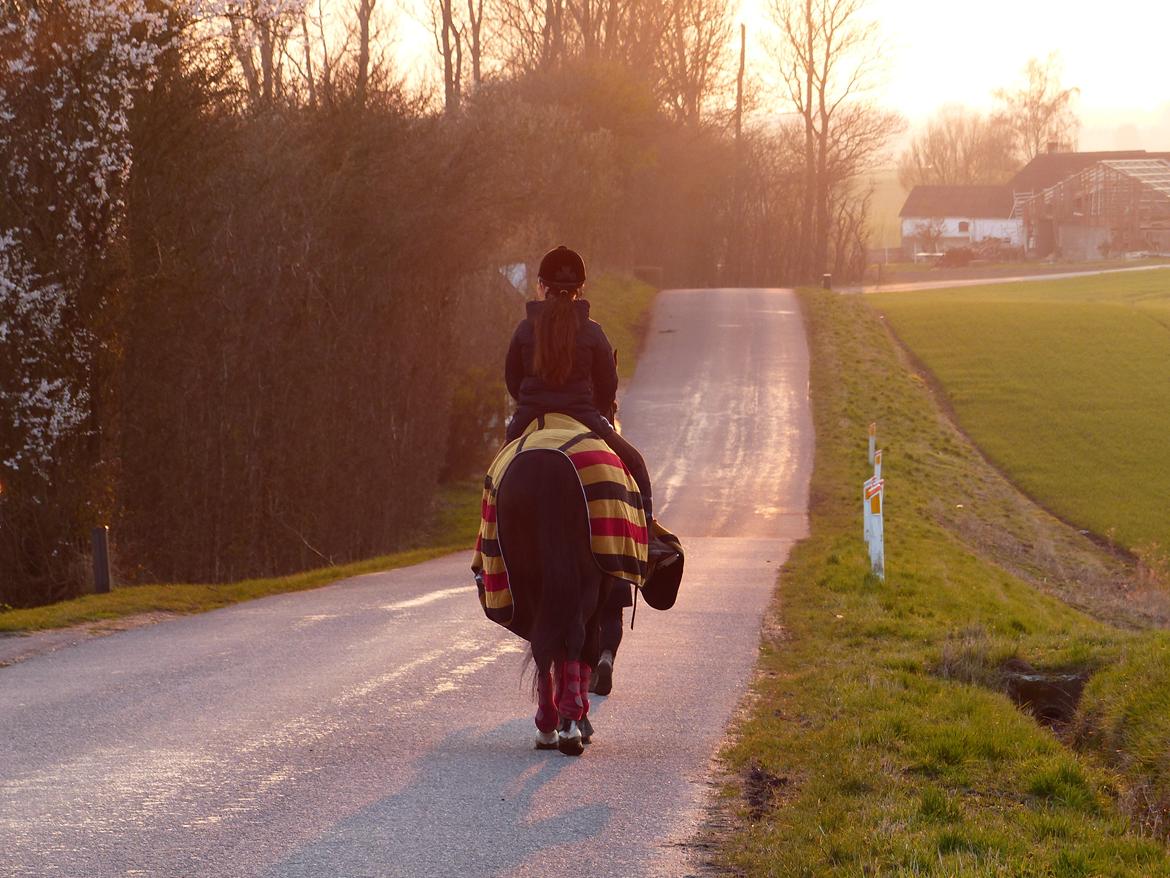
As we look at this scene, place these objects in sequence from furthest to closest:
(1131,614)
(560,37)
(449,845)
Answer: (560,37), (1131,614), (449,845)

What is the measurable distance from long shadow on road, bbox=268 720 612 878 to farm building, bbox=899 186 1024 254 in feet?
356

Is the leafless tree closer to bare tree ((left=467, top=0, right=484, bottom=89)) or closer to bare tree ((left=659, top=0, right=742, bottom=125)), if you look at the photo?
bare tree ((left=659, top=0, right=742, bottom=125))

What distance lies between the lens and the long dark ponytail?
6.96 m

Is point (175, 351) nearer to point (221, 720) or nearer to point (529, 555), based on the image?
point (221, 720)

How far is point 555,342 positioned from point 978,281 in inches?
2935

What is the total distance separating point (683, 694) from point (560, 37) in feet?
160

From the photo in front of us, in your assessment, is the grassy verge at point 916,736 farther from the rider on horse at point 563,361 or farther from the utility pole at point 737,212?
the utility pole at point 737,212

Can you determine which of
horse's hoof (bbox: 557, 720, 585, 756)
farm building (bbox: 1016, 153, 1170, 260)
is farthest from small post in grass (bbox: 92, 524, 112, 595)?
farm building (bbox: 1016, 153, 1170, 260)

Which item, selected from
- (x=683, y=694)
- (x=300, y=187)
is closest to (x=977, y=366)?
(x=300, y=187)

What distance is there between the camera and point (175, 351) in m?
17.6

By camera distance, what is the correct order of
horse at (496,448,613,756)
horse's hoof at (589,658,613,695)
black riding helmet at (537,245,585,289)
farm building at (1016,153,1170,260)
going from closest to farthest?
1. horse at (496,448,613,756)
2. black riding helmet at (537,245,585,289)
3. horse's hoof at (589,658,613,695)
4. farm building at (1016,153,1170,260)

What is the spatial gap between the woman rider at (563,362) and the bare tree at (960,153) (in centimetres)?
12571

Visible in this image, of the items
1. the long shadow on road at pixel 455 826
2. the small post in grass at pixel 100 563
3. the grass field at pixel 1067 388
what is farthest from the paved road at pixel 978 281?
the long shadow on road at pixel 455 826

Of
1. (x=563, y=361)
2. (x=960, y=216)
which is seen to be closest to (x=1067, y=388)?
(x=563, y=361)
